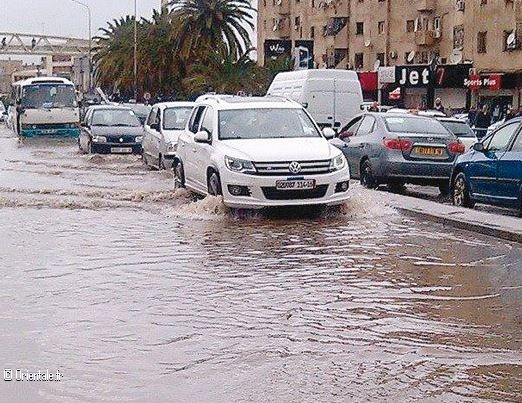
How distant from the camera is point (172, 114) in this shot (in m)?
24.7

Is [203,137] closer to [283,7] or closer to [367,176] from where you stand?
[367,176]

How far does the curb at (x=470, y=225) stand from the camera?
40.5 ft

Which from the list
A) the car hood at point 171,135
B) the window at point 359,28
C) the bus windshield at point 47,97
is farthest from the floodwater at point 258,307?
the window at point 359,28

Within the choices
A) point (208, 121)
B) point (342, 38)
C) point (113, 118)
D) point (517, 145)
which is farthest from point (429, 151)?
point (342, 38)

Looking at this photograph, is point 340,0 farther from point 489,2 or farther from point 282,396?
point 282,396

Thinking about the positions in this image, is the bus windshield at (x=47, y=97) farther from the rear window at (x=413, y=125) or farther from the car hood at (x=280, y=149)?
the car hood at (x=280, y=149)

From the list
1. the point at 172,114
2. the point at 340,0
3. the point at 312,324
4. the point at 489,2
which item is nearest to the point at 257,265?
the point at 312,324

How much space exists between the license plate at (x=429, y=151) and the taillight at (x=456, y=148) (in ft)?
0.56

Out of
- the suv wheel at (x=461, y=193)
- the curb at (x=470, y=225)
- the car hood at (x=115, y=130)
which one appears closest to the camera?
the curb at (x=470, y=225)

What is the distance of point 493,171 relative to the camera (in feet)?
48.0

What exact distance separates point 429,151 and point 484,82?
3172cm

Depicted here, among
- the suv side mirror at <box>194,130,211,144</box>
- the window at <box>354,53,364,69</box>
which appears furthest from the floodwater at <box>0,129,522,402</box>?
the window at <box>354,53,364,69</box>

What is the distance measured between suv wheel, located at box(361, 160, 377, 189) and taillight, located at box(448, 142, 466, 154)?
148 centimetres

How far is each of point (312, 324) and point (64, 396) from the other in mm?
2456
